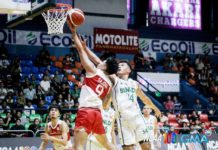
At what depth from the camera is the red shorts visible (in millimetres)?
7520

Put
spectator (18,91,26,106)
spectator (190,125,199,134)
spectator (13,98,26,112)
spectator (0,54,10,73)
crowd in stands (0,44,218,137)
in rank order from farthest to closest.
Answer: spectator (0,54,10,73) < spectator (190,125,199,134) < spectator (18,91,26,106) < spectator (13,98,26,112) < crowd in stands (0,44,218,137)

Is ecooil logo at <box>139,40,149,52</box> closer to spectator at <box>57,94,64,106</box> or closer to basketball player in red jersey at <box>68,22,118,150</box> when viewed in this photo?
spectator at <box>57,94,64,106</box>

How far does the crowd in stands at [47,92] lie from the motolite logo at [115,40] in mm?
579

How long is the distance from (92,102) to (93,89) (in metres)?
0.20

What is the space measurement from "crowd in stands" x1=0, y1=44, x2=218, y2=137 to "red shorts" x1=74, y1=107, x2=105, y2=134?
6.90m

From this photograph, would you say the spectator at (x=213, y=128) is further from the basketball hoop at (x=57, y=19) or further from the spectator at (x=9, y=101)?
the basketball hoop at (x=57, y=19)

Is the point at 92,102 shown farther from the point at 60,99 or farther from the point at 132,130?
the point at 60,99

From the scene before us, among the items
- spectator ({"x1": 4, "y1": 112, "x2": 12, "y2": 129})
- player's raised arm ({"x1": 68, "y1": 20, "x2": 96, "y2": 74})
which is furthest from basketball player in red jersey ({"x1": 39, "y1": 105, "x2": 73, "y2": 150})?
spectator ({"x1": 4, "y1": 112, "x2": 12, "y2": 129})

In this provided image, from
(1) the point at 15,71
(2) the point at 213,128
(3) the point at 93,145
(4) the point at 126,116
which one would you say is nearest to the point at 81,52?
(4) the point at 126,116

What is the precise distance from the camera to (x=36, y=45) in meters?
22.8

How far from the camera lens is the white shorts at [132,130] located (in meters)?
8.84

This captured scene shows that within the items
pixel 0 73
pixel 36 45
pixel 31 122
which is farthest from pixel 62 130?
pixel 36 45

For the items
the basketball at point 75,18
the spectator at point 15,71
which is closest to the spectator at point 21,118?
the spectator at point 15,71

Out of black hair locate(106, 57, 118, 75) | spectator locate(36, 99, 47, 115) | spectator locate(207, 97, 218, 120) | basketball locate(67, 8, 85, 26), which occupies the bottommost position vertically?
spectator locate(207, 97, 218, 120)
